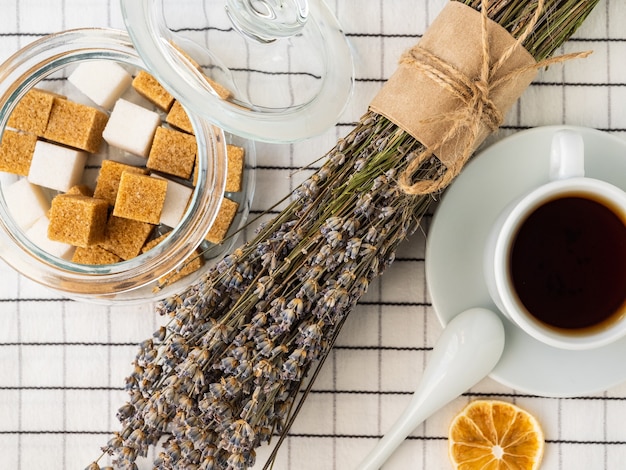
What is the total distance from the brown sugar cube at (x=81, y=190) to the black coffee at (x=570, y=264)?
0.56 m

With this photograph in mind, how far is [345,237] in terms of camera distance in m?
0.75

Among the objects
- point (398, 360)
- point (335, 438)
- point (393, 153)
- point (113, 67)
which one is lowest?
point (335, 438)

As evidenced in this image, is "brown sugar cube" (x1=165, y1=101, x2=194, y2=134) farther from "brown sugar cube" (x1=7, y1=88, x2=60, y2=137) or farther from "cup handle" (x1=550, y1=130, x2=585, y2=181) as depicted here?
"cup handle" (x1=550, y1=130, x2=585, y2=181)

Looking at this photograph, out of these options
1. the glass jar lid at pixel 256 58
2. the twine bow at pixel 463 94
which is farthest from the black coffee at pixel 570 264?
the glass jar lid at pixel 256 58

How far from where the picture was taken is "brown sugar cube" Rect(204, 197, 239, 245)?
886mm

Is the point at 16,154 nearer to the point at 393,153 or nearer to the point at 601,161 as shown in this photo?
the point at 393,153

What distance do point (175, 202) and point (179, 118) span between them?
0.11 meters

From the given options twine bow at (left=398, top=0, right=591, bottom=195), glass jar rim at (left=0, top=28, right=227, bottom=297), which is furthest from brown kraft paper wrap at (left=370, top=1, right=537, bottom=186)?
glass jar rim at (left=0, top=28, right=227, bottom=297)

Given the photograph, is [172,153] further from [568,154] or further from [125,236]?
[568,154]

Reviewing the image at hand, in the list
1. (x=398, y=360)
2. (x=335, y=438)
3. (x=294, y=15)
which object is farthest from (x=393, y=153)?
(x=335, y=438)

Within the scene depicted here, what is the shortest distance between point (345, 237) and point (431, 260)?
0.15 meters

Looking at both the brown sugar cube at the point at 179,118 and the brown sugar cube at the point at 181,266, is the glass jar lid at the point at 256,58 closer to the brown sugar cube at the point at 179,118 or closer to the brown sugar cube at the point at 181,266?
the brown sugar cube at the point at 179,118

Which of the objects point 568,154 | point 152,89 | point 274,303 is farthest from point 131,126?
point 568,154

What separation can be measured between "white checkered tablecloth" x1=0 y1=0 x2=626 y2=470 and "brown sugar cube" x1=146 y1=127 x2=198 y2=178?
0.34 ft
